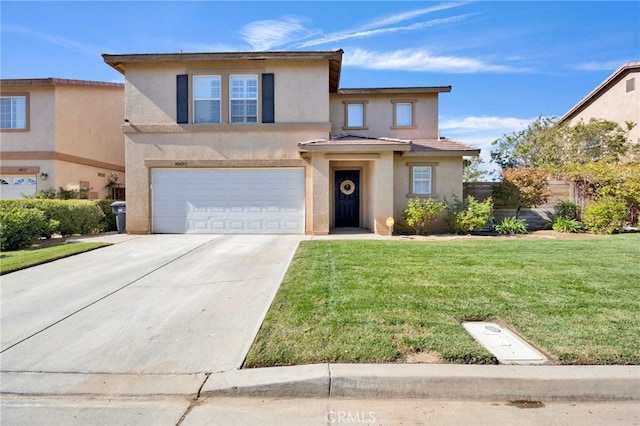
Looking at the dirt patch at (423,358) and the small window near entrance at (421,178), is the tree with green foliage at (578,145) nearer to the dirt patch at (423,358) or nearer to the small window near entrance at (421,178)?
the small window near entrance at (421,178)

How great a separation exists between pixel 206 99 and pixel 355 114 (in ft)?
20.3

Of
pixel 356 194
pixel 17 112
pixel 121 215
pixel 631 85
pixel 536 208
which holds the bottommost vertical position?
pixel 121 215

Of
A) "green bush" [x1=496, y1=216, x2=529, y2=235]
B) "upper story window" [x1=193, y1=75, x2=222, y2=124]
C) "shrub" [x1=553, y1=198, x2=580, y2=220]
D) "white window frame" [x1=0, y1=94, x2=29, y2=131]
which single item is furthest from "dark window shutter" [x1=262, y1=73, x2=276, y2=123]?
"white window frame" [x1=0, y1=94, x2=29, y2=131]

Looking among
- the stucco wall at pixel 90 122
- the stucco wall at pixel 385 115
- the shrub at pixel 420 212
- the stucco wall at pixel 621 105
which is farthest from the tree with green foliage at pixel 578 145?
the stucco wall at pixel 90 122

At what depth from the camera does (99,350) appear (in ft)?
12.3

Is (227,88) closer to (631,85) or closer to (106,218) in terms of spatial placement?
(106,218)

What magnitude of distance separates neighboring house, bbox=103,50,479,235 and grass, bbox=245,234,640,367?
525 centimetres

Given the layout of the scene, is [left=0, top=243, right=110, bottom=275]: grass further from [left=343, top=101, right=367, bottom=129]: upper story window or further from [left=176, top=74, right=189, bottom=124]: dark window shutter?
[left=343, top=101, right=367, bottom=129]: upper story window

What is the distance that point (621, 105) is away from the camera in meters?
20.1

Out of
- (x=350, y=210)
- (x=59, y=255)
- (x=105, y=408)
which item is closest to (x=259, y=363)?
(x=105, y=408)

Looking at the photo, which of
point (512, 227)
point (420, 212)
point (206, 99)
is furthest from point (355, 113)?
point (512, 227)

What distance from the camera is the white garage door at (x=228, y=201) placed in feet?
41.1

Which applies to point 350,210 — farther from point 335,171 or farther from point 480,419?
point 480,419

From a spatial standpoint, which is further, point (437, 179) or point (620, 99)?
point (620, 99)
